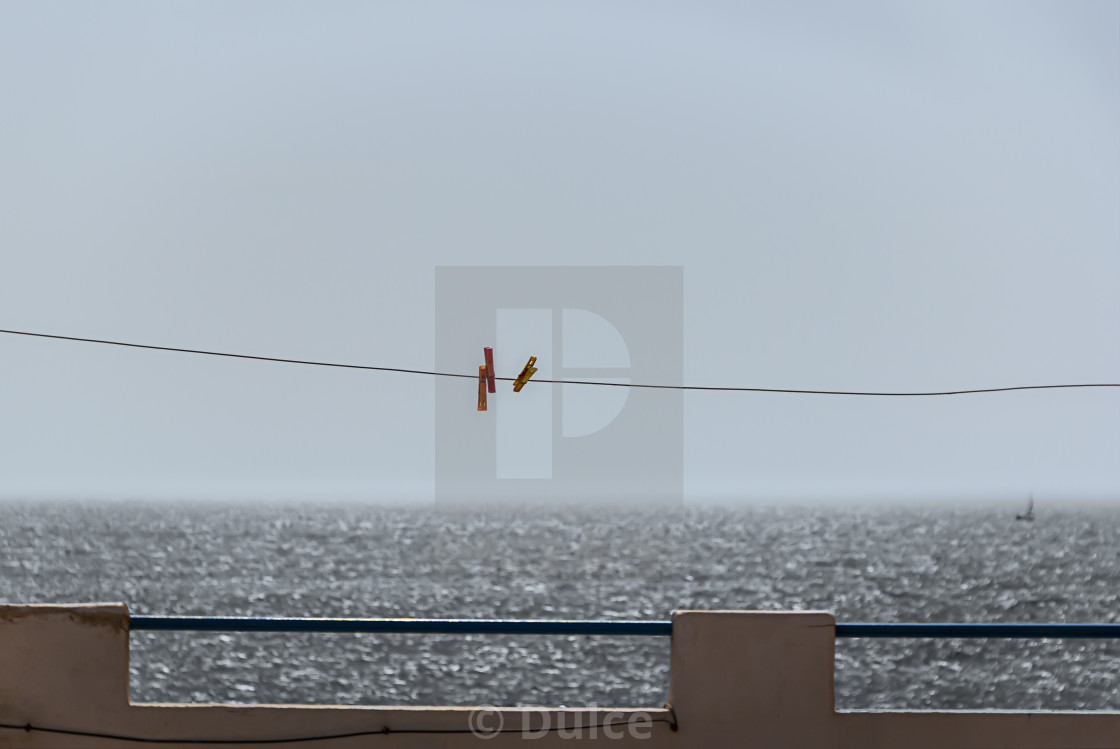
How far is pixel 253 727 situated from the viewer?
10.9 feet

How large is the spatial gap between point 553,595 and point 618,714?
34.4 metres

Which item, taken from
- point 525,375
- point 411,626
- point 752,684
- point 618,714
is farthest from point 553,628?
point 525,375

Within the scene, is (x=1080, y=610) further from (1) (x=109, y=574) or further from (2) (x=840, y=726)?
(1) (x=109, y=574)

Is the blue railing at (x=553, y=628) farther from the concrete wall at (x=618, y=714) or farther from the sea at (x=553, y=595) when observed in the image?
the sea at (x=553, y=595)

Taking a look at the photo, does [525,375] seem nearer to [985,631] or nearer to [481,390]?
[481,390]

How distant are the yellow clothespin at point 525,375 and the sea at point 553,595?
1351cm

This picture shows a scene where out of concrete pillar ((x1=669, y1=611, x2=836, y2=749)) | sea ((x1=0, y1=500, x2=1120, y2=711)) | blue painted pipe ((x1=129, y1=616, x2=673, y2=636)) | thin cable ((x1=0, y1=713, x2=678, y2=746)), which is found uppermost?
blue painted pipe ((x1=129, y1=616, x2=673, y2=636))

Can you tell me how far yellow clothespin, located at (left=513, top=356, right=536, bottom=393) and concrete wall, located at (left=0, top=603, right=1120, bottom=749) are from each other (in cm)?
271

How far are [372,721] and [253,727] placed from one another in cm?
40

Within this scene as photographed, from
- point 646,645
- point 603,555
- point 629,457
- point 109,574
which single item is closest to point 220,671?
point 646,645

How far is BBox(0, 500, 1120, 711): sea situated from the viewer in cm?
2091

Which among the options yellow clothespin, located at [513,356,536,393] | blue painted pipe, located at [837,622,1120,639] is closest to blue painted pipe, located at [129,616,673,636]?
blue painted pipe, located at [837,622,1120,639]

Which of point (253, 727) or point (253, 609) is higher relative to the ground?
point (253, 727)

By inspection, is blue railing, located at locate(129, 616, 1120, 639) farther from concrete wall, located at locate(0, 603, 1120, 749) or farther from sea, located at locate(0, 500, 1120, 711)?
sea, located at locate(0, 500, 1120, 711)
